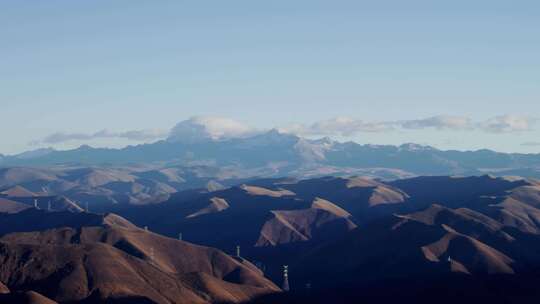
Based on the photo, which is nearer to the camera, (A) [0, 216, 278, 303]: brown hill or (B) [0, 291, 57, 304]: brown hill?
(B) [0, 291, 57, 304]: brown hill

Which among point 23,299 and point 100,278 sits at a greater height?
point 23,299

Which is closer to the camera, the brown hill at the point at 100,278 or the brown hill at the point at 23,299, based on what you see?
the brown hill at the point at 23,299

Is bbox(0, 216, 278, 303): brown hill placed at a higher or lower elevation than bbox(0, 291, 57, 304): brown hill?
lower

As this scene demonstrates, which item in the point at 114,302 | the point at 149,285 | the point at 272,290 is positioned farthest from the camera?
the point at 272,290

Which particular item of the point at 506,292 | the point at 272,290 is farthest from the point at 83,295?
the point at 506,292

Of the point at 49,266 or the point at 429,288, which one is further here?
the point at 49,266

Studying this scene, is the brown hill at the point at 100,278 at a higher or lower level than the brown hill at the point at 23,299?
lower

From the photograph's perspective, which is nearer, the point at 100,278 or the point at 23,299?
the point at 23,299

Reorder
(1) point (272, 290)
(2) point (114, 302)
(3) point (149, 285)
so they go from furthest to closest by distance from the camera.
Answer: (1) point (272, 290) → (3) point (149, 285) → (2) point (114, 302)

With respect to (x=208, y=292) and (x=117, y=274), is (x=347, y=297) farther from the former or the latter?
(x=117, y=274)

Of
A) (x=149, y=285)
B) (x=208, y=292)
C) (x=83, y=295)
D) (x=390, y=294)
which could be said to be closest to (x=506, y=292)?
(x=390, y=294)
